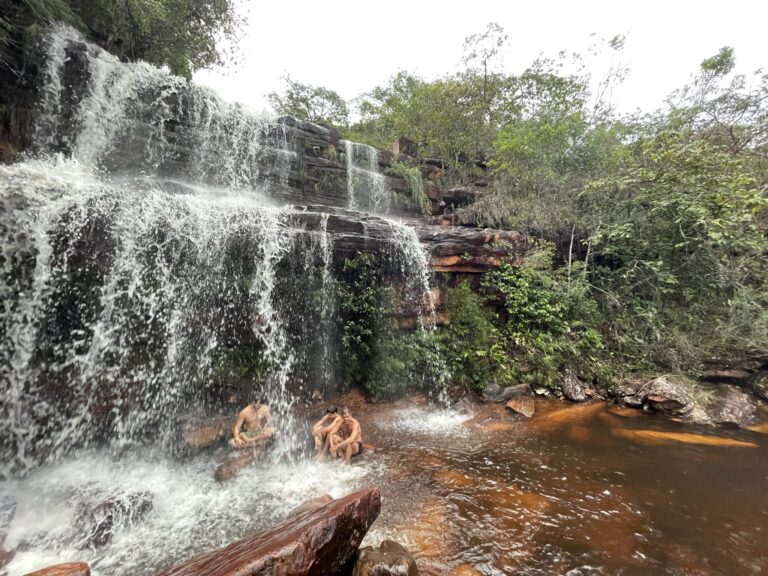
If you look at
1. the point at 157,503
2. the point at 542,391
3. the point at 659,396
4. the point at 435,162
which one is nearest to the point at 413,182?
the point at 435,162

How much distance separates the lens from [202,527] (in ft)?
11.0

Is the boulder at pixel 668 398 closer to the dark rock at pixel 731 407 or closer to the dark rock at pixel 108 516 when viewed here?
the dark rock at pixel 731 407

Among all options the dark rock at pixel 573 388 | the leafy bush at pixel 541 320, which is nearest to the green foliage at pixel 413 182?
the leafy bush at pixel 541 320

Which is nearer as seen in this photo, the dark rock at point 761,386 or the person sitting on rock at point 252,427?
the person sitting on rock at point 252,427

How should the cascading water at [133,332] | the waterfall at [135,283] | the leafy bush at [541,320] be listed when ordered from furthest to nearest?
the leafy bush at [541,320] → the waterfall at [135,283] → the cascading water at [133,332]

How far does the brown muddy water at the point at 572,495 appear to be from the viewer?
288 cm

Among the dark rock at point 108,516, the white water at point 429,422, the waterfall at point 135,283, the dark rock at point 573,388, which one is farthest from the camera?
the dark rock at point 573,388

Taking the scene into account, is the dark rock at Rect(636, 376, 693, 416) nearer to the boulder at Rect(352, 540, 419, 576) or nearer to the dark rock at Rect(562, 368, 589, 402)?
the dark rock at Rect(562, 368, 589, 402)

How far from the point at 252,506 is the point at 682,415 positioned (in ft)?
27.0

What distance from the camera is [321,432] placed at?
5.00 meters

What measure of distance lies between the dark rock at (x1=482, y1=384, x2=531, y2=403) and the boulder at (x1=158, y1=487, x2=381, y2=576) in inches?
194

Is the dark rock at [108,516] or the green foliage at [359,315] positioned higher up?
the green foliage at [359,315]

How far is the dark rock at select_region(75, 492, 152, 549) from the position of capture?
3109mm

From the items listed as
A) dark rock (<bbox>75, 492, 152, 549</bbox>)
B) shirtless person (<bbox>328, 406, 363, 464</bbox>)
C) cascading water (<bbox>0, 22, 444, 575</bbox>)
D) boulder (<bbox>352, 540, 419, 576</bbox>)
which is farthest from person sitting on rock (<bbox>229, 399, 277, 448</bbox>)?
boulder (<bbox>352, 540, 419, 576</bbox>)
